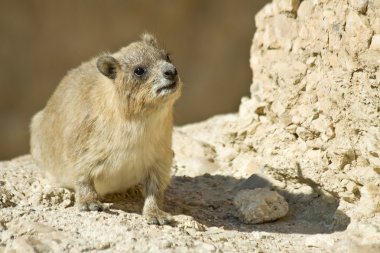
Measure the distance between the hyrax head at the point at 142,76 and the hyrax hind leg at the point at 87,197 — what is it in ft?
2.82

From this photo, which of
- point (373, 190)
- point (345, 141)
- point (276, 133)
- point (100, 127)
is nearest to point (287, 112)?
point (276, 133)

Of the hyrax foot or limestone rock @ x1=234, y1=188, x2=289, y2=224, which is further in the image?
limestone rock @ x1=234, y1=188, x2=289, y2=224

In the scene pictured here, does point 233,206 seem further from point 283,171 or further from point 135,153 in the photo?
point 135,153

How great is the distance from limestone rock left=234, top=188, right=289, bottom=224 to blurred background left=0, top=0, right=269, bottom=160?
26.9ft

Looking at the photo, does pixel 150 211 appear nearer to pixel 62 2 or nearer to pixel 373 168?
pixel 373 168

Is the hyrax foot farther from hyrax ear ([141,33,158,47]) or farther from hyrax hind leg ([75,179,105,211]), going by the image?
hyrax ear ([141,33,158,47])

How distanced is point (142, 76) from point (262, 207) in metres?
1.73

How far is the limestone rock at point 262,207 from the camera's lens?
22.6 feet

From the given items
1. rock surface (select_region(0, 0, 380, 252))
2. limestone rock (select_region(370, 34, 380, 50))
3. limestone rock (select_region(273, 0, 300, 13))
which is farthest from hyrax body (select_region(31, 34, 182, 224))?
limestone rock (select_region(370, 34, 380, 50))

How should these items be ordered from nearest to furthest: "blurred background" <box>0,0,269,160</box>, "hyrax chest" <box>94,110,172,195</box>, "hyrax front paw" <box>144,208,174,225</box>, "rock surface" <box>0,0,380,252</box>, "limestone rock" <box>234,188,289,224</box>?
"rock surface" <box>0,0,380,252</box>
"hyrax front paw" <box>144,208,174,225</box>
"hyrax chest" <box>94,110,172,195</box>
"limestone rock" <box>234,188,289,224</box>
"blurred background" <box>0,0,269,160</box>

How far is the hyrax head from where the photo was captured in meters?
6.43

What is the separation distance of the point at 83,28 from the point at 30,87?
1.73m

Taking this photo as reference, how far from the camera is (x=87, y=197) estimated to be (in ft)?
22.1

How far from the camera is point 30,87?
15.5 meters
